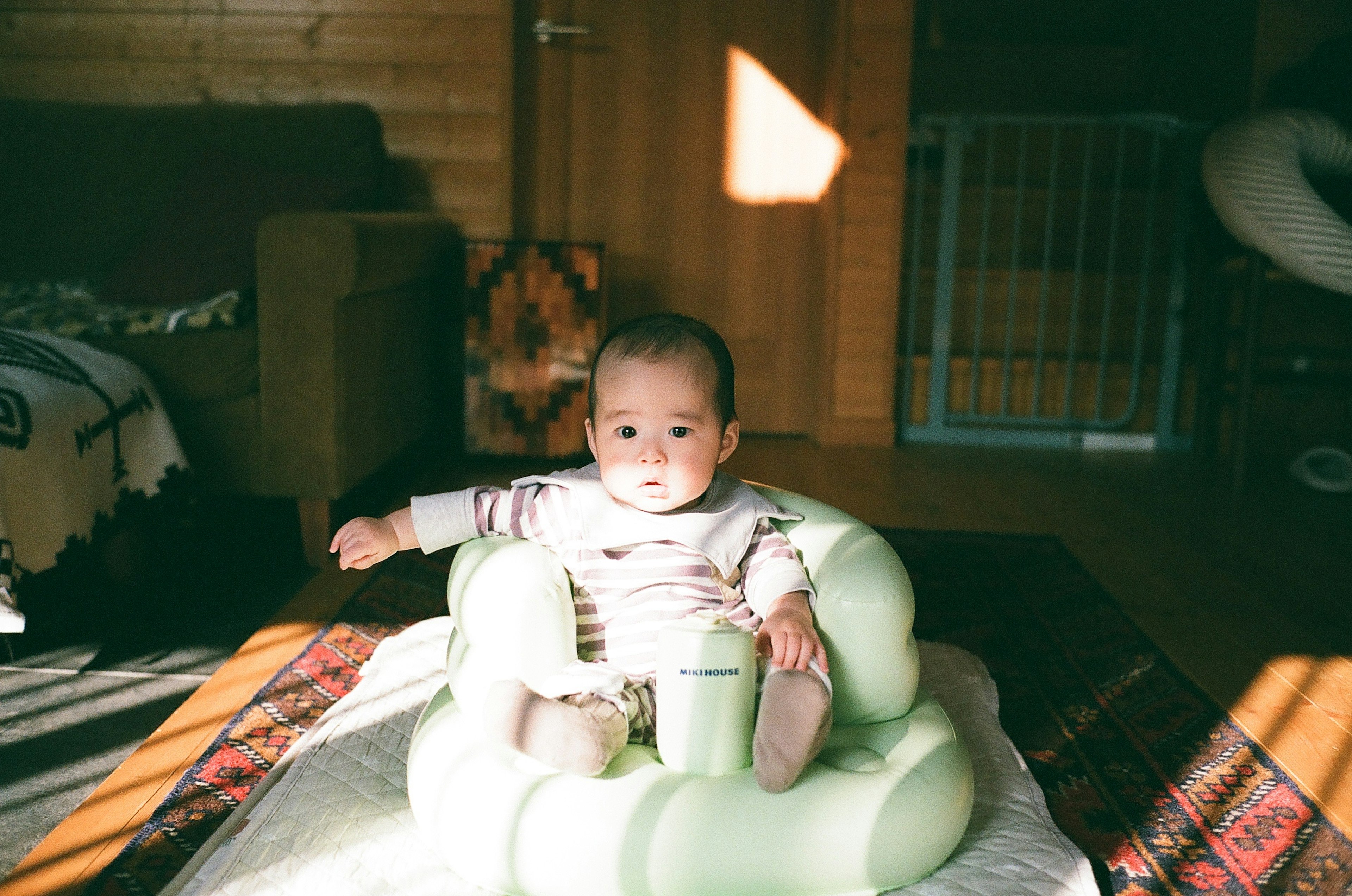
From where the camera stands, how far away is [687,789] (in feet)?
3.47

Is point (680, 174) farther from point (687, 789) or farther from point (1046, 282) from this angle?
point (687, 789)

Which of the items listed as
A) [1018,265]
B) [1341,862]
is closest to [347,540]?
[1341,862]

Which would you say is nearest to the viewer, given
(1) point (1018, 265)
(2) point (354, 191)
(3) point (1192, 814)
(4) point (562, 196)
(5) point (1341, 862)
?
(5) point (1341, 862)

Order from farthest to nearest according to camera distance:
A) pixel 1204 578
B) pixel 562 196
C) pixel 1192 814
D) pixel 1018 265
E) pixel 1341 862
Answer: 1. pixel 1018 265
2. pixel 562 196
3. pixel 1204 578
4. pixel 1192 814
5. pixel 1341 862

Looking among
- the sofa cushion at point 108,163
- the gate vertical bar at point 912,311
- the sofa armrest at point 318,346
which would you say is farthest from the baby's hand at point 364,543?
the gate vertical bar at point 912,311

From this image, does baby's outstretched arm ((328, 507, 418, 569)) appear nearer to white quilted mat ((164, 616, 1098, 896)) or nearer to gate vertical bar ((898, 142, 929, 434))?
white quilted mat ((164, 616, 1098, 896))

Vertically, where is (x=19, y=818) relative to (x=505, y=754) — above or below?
below

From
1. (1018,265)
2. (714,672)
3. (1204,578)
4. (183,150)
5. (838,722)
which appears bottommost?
(1204,578)

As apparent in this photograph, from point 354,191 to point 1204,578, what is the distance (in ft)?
6.82

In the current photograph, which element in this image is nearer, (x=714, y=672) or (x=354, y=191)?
(x=714, y=672)

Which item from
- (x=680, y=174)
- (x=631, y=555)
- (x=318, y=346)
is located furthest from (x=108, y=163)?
(x=631, y=555)

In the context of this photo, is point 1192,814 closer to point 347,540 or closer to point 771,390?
point 347,540

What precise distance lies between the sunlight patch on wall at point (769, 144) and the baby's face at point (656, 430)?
2322 millimetres

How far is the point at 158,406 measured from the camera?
6.54ft
